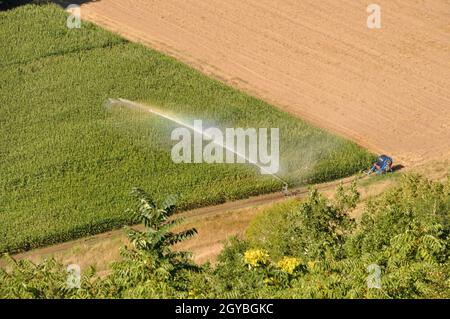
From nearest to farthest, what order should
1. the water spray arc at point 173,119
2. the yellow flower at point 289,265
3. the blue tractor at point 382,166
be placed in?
the yellow flower at point 289,265 < the water spray arc at point 173,119 < the blue tractor at point 382,166

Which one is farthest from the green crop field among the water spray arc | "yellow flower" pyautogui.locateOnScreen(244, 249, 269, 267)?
"yellow flower" pyautogui.locateOnScreen(244, 249, 269, 267)

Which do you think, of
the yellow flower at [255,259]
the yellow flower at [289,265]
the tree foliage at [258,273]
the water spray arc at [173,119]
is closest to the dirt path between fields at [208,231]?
the water spray arc at [173,119]

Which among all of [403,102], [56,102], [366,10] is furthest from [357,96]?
[56,102]

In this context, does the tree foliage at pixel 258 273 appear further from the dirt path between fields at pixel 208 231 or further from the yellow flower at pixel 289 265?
the dirt path between fields at pixel 208 231
